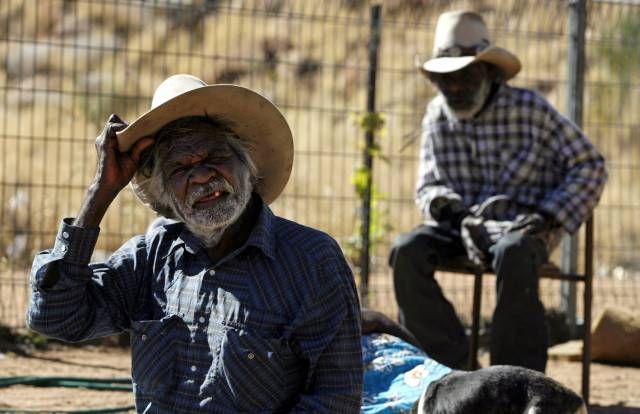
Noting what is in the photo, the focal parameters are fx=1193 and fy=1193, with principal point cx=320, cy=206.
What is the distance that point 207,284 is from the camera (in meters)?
3.57

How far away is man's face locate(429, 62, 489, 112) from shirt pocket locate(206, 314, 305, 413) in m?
3.21

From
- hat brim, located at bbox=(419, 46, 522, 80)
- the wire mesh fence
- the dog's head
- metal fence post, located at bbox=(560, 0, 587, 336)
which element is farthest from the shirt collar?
metal fence post, located at bbox=(560, 0, 587, 336)

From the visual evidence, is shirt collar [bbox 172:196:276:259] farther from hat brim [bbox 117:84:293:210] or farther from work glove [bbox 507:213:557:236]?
work glove [bbox 507:213:557:236]

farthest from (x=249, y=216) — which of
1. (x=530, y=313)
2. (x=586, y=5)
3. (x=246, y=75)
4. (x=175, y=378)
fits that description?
(x=246, y=75)

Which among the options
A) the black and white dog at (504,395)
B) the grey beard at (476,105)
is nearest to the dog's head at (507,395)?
the black and white dog at (504,395)

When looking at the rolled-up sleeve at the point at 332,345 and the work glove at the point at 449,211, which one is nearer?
the rolled-up sleeve at the point at 332,345

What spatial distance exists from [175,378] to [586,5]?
6.24 meters

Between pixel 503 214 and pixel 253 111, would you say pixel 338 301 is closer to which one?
pixel 253 111

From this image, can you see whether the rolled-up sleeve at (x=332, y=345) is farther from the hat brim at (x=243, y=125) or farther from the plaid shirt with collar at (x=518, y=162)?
the plaid shirt with collar at (x=518, y=162)

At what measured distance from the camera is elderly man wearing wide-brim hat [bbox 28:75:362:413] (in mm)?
3455

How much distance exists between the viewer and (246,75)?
24875 mm

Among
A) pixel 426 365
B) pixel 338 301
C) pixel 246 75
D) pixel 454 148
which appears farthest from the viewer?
pixel 246 75

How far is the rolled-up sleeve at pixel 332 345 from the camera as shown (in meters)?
3.42

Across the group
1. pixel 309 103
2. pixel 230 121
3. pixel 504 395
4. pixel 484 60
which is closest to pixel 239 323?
pixel 230 121
